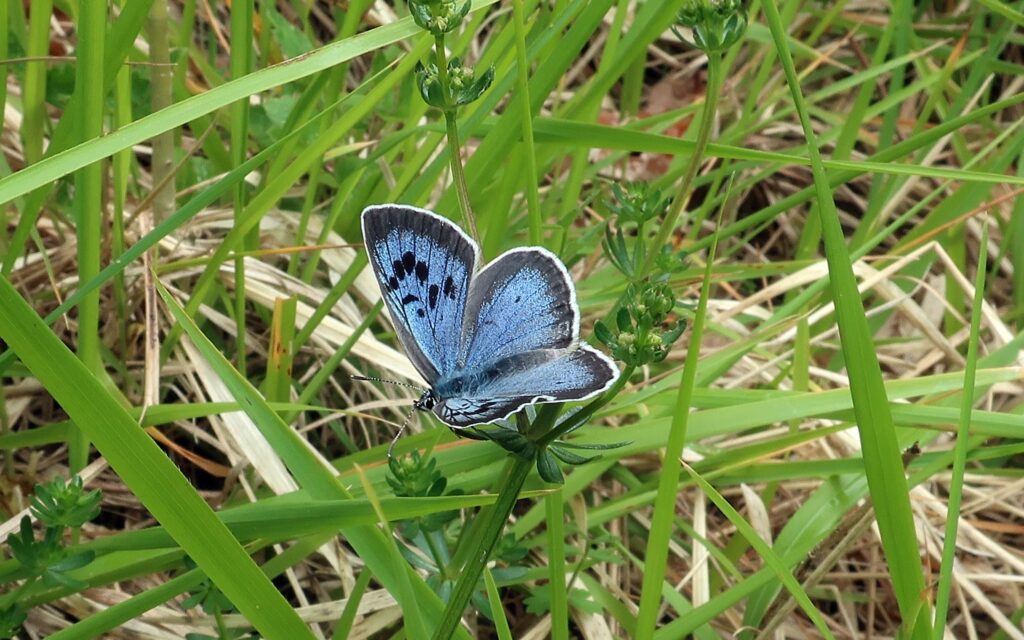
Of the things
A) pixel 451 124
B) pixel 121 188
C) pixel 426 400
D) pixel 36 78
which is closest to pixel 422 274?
pixel 426 400

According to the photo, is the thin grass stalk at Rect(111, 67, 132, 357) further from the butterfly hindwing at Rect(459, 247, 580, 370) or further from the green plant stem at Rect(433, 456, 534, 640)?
the green plant stem at Rect(433, 456, 534, 640)

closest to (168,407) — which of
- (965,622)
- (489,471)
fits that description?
(489,471)

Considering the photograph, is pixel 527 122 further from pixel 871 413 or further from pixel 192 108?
pixel 871 413

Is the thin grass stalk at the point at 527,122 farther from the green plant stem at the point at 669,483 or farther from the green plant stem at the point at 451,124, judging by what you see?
the green plant stem at the point at 669,483

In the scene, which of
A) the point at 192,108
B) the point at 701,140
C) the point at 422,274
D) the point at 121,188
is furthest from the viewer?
the point at 121,188

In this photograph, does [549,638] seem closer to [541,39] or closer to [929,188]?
[541,39]

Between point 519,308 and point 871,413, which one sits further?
point 519,308

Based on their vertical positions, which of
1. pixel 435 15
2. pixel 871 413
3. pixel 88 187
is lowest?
pixel 871 413

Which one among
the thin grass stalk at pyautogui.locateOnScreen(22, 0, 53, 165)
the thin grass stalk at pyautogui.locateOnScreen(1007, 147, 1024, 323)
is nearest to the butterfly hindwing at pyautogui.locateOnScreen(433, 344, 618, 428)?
the thin grass stalk at pyautogui.locateOnScreen(22, 0, 53, 165)
